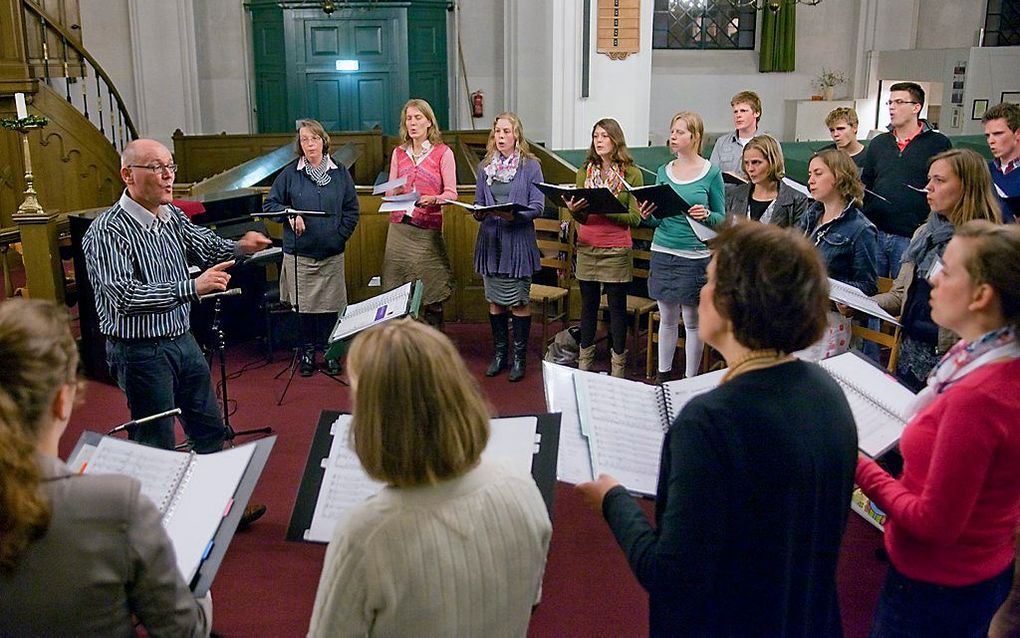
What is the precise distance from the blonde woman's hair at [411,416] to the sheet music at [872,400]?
103cm

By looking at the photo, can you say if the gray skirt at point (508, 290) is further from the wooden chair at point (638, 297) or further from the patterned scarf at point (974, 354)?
the patterned scarf at point (974, 354)

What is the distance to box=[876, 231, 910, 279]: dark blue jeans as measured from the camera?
4.54 m

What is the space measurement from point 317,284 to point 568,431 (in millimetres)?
3181

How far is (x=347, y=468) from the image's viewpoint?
1.92 meters

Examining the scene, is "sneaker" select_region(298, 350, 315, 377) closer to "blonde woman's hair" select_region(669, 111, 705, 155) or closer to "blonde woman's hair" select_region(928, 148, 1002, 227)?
"blonde woman's hair" select_region(669, 111, 705, 155)

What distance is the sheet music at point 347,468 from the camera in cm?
183

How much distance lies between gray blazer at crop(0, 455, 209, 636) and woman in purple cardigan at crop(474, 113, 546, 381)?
340cm

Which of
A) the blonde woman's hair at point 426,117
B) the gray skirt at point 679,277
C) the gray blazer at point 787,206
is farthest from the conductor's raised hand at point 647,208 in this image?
the blonde woman's hair at point 426,117

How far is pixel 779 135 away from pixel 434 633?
38.9 ft

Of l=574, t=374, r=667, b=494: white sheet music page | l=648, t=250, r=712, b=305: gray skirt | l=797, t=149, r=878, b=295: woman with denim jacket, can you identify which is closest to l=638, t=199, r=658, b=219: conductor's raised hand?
l=648, t=250, r=712, b=305: gray skirt

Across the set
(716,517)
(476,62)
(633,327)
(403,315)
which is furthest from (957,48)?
(716,517)

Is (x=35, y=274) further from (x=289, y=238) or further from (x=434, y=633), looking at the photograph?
(x=434, y=633)

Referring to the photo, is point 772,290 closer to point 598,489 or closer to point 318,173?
A: point 598,489

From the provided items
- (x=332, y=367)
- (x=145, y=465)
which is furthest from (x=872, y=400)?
(x=332, y=367)
